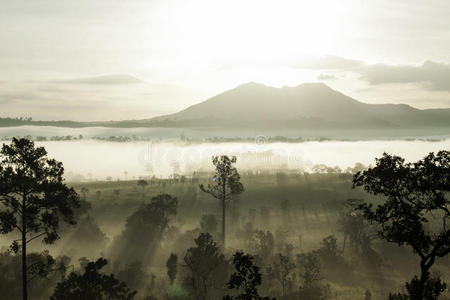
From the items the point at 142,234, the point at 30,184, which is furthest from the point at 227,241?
the point at 30,184

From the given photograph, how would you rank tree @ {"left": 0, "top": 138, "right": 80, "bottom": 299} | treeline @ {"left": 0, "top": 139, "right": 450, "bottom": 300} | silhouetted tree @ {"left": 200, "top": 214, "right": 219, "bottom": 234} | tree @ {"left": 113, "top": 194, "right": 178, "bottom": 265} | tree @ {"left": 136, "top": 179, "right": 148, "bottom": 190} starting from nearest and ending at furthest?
treeline @ {"left": 0, "top": 139, "right": 450, "bottom": 300} → tree @ {"left": 0, "top": 138, "right": 80, "bottom": 299} → tree @ {"left": 113, "top": 194, "right": 178, "bottom": 265} → silhouetted tree @ {"left": 200, "top": 214, "right": 219, "bottom": 234} → tree @ {"left": 136, "top": 179, "right": 148, "bottom": 190}

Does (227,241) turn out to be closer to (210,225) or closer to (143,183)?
(210,225)

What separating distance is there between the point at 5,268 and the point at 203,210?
7035 centimetres

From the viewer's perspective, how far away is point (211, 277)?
6406 cm

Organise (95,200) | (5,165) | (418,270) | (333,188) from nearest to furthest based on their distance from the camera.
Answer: (5,165) < (418,270) < (95,200) < (333,188)

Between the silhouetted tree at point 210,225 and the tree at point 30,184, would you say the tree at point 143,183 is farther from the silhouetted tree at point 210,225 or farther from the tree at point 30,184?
the tree at point 30,184

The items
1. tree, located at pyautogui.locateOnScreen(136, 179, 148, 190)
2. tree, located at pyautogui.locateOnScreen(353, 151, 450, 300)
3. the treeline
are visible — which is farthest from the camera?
tree, located at pyautogui.locateOnScreen(136, 179, 148, 190)

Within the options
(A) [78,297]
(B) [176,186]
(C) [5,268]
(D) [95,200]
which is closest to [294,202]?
(B) [176,186]

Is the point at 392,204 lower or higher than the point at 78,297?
higher

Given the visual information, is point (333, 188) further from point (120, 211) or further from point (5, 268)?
point (5, 268)

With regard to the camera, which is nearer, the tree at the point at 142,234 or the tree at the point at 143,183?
the tree at the point at 142,234

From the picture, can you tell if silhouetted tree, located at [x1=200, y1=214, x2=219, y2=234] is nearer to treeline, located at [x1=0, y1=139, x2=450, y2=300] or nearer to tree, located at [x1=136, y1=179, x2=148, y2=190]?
treeline, located at [x1=0, y1=139, x2=450, y2=300]

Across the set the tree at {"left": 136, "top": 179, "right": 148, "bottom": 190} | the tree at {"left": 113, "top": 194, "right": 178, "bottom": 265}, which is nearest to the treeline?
the tree at {"left": 113, "top": 194, "right": 178, "bottom": 265}

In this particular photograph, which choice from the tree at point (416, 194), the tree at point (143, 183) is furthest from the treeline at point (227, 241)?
the tree at point (143, 183)
